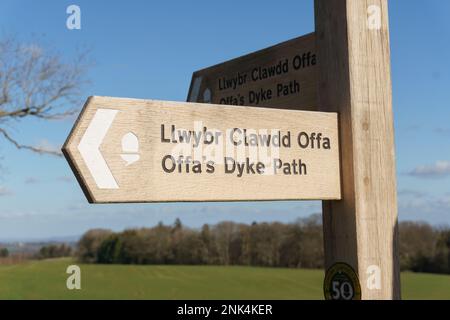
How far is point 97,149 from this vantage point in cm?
138

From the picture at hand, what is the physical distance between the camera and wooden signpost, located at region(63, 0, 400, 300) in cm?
144

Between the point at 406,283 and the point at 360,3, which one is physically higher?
the point at 360,3

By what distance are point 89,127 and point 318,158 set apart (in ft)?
2.57

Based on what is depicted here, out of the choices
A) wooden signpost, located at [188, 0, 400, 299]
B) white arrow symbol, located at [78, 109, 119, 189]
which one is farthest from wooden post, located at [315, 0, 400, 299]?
white arrow symbol, located at [78, 109, 119, 189]

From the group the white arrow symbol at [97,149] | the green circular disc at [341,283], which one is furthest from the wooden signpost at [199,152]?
the green circular disc at [341,283]

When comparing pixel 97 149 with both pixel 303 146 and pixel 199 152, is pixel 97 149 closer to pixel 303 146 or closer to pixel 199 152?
pixel 199 152

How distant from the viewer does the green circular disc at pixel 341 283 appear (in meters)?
1.79

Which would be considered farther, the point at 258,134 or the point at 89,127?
the point at 258,134

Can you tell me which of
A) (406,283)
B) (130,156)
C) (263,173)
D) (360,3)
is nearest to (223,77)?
(360,3)

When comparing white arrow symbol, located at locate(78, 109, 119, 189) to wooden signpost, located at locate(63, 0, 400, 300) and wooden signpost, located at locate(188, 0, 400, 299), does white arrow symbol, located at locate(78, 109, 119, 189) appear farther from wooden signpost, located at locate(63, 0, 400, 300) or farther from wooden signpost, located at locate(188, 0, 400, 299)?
wooden signpost, located at locate(188, 0, 400, 299)

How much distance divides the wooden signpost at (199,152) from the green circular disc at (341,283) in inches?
9.6

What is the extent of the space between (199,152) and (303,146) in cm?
39
